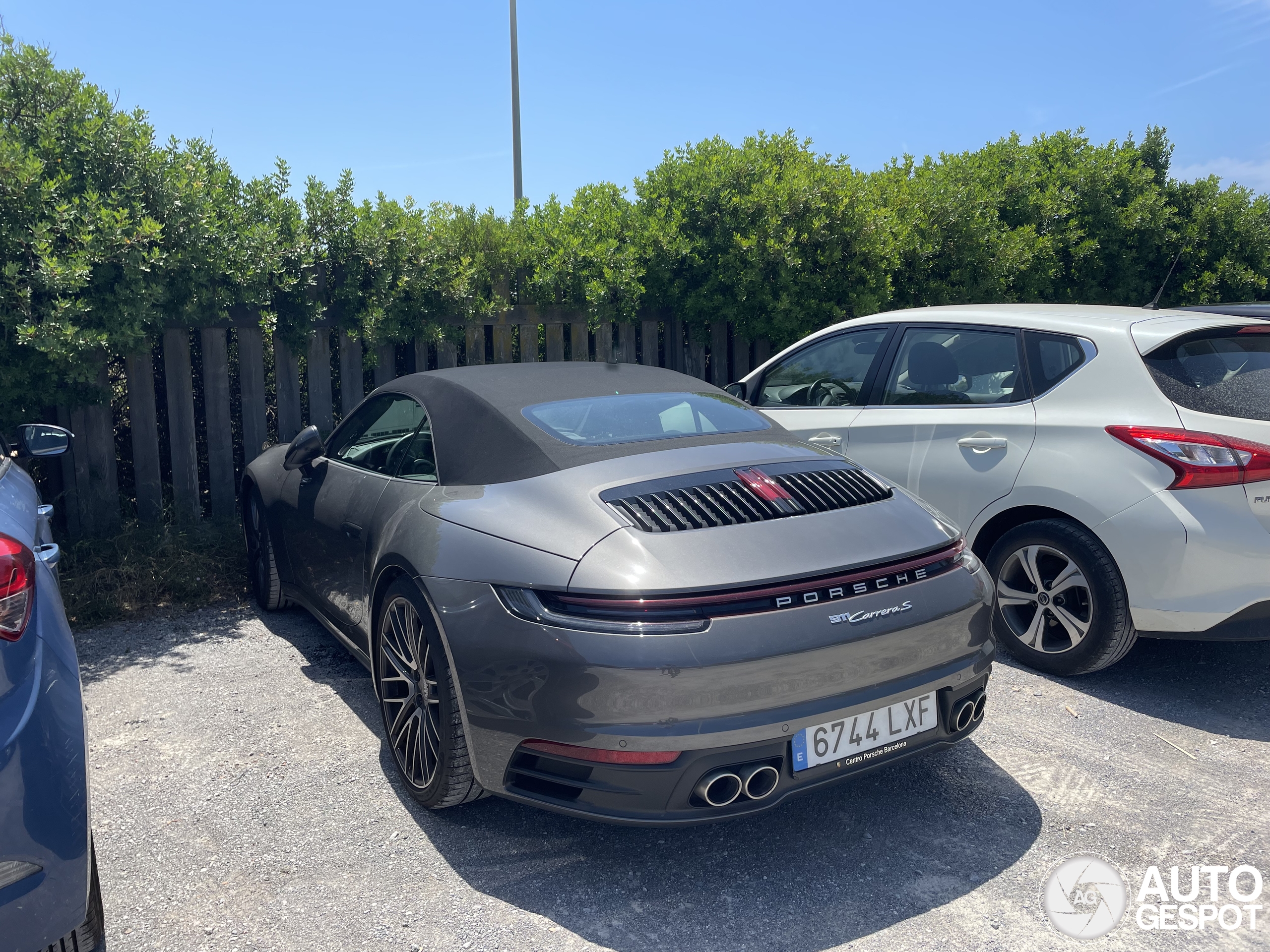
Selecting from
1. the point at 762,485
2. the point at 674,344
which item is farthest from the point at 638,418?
the point at 674,344

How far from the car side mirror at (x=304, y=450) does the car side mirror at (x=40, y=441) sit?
917 mm

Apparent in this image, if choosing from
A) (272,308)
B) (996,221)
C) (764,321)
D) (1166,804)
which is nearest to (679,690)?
(1166,804)

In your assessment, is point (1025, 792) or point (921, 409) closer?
point (1025, 792)

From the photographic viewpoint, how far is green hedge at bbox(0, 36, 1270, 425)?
525cm

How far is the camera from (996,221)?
9195 millimetres

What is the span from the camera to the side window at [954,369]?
4.62 meters

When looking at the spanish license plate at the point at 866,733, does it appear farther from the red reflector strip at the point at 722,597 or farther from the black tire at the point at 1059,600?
the black tire at the point at 1059,600

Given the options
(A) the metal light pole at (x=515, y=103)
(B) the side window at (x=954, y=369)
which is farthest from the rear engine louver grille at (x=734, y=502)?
(A) the metal light pole at (x=515, y=103)

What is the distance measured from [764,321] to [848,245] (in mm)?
956

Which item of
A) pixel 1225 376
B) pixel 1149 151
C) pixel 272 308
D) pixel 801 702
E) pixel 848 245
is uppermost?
pixel 1149 151

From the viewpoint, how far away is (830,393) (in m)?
5.49

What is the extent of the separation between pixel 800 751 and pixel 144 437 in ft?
17.6

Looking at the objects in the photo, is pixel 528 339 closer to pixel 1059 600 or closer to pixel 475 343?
pixel 475 343

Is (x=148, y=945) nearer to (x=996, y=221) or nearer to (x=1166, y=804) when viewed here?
(x=1166, y=804)
